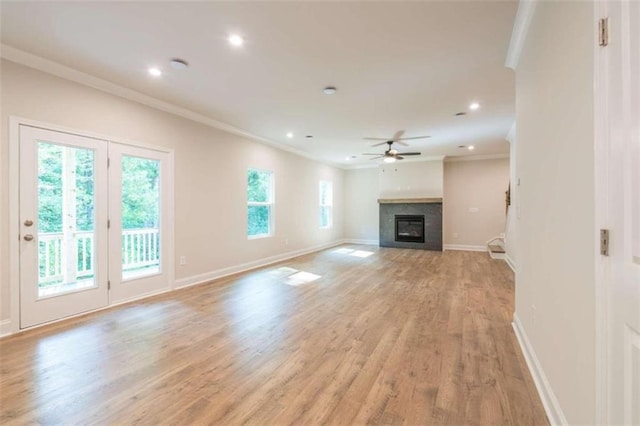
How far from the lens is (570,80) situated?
1.42m

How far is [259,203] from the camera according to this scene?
20.8ft

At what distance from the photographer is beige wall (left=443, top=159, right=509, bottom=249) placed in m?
8.12

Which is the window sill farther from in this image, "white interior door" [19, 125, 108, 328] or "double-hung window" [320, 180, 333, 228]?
"double-hung window" [320, 180, 333, 228]

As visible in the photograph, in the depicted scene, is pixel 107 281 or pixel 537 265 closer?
pixel 537 265

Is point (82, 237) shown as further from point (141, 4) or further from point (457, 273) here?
point (457, 273)

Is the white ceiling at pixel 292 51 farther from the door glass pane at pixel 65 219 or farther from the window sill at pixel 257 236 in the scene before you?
the window sill at pixel 257 236

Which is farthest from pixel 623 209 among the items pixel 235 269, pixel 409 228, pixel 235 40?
pixel 409 228

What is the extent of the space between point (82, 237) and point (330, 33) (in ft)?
11.6

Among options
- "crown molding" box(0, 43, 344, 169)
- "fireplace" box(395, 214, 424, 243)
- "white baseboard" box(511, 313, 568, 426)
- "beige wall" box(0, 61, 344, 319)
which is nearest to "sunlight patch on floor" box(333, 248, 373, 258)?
"beige wall" box(0, 61, 344, 319)

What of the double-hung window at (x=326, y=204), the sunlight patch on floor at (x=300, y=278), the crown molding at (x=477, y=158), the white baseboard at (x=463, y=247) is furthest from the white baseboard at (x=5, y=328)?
the crown molding at (x=477, y=158)

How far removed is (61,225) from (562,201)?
14.8ft

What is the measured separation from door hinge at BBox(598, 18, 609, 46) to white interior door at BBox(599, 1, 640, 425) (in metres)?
0.02

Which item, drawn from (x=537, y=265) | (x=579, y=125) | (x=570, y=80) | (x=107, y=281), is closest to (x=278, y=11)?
(x=570, y=80)

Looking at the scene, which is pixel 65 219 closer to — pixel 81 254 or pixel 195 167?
pixel 81 254
